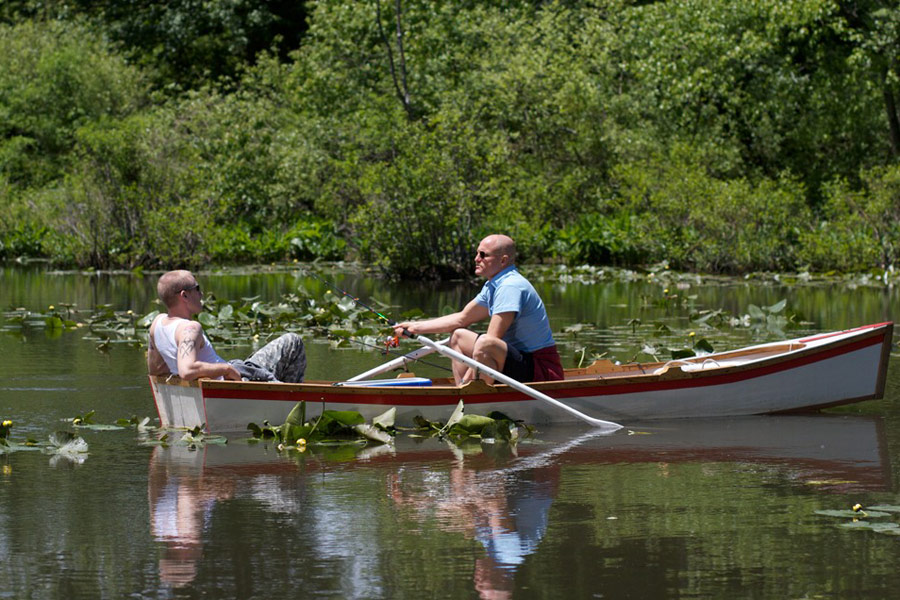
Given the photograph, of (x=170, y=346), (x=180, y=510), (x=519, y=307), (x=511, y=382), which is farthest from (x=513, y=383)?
(x=180, y=510)

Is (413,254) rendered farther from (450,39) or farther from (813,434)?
(813,434)

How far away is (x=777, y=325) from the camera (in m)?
16.6

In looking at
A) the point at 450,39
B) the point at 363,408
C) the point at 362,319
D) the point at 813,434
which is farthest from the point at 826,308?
the point at 450,39

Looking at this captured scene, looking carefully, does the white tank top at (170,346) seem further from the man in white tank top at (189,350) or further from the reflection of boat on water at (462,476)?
the reflection of boat on water at (462,476)

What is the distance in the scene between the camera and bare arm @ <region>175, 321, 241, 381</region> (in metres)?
9.71

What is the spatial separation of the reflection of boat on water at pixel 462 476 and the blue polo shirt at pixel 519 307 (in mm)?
670

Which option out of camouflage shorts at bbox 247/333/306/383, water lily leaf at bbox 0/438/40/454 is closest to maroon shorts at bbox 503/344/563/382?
camouflage shorts at bbox 247/333/306/383

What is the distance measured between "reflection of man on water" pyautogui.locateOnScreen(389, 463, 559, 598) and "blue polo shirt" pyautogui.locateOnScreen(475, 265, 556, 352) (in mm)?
1657

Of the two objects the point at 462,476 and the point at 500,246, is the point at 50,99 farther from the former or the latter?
the point at 462,476

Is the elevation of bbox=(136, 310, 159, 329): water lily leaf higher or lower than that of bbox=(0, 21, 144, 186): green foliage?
lower

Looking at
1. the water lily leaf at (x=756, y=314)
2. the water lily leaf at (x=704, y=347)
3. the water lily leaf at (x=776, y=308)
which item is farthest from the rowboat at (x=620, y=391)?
the water lily leaf at (x=756, y=314)

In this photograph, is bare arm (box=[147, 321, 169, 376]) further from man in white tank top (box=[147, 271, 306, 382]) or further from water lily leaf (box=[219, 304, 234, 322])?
water lily leaf (box=[219, 304, 234, 322])

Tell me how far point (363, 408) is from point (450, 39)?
2903cm

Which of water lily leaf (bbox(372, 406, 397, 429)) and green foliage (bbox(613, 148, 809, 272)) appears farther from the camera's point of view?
green foliage (bbox(613, 148, 809, 272))
